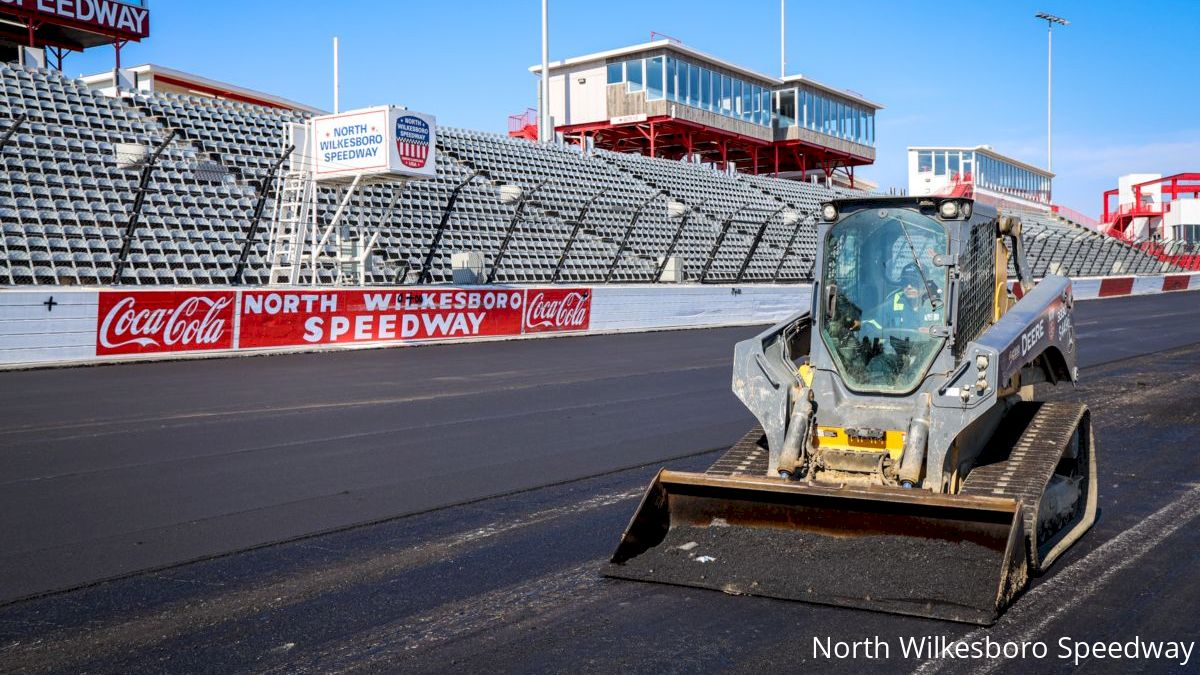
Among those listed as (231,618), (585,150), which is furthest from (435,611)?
(585,150)

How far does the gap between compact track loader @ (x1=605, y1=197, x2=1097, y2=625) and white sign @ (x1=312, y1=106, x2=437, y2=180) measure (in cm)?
1540

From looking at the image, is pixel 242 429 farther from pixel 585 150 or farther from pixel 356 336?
pixel 585 150

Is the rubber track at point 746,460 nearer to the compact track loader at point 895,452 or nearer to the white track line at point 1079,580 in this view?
the compact track loader at point 895,452

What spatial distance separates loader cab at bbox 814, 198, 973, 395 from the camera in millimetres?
6273

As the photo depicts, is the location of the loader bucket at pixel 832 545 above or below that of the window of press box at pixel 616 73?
below

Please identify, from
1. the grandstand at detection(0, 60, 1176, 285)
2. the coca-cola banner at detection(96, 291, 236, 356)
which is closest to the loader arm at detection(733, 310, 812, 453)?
the coca-cola banner at detection(96, 291, 236, 356)

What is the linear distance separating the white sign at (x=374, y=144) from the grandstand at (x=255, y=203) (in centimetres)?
128

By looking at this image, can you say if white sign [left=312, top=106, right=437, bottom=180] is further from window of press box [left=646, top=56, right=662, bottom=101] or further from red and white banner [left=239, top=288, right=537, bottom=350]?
window of press box [left=646, top=56, right=662, bottom=101]

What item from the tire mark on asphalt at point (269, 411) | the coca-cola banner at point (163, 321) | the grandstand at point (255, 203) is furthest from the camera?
the grandstand at point (255, 203)

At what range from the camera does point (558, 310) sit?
967 inches

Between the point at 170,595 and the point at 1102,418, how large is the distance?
32.4 feet

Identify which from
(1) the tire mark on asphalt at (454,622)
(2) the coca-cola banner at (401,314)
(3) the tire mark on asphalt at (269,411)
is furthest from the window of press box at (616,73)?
(1) the tire mark on asphalt at (454,622)

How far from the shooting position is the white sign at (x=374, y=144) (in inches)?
829

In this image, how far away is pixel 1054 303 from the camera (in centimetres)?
720
